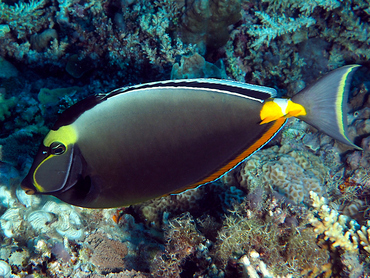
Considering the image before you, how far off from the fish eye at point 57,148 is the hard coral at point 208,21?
3887mm

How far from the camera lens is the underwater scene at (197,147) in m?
1.57

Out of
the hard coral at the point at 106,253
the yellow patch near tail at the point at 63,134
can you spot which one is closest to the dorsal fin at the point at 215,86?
the yellow patch near tail at the point at 63,134

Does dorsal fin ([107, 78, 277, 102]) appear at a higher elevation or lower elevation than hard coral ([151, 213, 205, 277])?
higher

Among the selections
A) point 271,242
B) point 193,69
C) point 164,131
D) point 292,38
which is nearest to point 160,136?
point 164,131

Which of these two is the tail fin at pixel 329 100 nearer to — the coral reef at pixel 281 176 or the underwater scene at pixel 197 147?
the underwater scene at pixel 197 147

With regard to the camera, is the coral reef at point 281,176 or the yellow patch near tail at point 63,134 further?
the coral reef at point 281,176

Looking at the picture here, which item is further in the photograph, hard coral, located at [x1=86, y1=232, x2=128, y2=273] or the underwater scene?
hard coral, located at [x1=86, y1=232, x2=128, y2=273]

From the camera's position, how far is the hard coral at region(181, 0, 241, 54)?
174 inches

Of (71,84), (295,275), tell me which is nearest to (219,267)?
(295,275)

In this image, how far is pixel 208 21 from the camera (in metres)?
4.59

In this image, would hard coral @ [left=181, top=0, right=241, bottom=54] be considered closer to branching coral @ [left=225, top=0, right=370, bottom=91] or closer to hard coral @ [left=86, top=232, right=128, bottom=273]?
branching coral @ [left=225, top=0, right=370, bottom=91]

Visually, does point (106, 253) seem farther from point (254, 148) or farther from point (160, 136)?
point (254, 148)

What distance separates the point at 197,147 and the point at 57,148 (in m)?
0.84

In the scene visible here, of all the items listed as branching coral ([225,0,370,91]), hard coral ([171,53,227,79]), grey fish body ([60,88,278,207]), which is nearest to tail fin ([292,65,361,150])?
grey fish body ([60,88,278,207])
